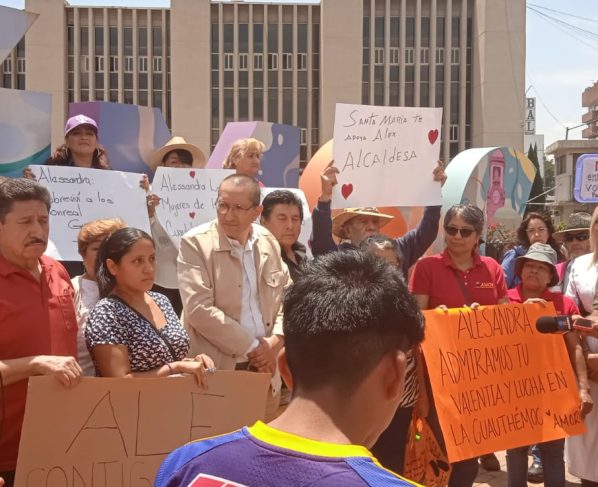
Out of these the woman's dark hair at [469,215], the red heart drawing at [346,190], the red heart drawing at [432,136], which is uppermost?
the red heart drawing at [432,136]

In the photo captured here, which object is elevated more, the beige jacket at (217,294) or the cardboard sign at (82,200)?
the cardboard sign at (82,200)

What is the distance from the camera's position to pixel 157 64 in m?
51.5

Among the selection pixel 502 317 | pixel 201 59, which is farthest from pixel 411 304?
pixel 201 59

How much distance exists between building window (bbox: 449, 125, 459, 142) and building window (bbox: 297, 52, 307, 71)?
419 inches

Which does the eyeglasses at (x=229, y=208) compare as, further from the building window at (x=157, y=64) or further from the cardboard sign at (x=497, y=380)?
the building window at (x=157, y=64)

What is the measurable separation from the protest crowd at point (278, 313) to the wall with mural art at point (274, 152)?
4.94 feet

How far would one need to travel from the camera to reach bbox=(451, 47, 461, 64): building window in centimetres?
5050

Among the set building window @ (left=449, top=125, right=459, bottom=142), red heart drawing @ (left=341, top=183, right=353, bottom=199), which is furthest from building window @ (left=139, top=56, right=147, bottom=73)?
red heart drawing @ (left=341, top=183, right=353, bottom=199)

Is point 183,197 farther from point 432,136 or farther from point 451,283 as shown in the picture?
point 451,283

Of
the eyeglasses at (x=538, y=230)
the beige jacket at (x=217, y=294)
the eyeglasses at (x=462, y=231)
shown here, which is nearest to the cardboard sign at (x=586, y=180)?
the eyeglasses at (x=538, y=230)

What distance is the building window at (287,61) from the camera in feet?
168

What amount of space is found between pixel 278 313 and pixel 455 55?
163 feet

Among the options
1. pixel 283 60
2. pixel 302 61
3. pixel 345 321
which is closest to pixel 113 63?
pixel 283 60

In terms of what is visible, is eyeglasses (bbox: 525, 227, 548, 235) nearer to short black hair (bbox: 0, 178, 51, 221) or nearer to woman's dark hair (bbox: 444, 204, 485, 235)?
woman's dark hair (bbox: 444, 204, 485, 235)
